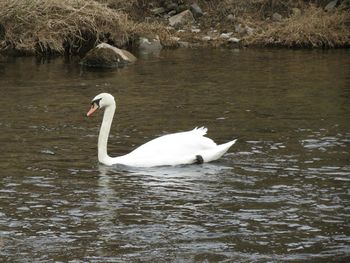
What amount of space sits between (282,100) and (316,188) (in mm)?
7084

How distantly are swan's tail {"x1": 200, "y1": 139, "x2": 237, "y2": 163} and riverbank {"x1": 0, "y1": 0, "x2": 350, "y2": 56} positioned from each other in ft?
46.9

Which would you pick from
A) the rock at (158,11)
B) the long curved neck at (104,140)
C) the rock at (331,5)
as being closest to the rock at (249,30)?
the rock at (331,5)

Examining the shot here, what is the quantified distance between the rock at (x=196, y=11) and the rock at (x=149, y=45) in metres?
3.24

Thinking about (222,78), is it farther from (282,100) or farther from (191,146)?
(191,146)

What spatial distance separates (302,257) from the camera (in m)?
8.54

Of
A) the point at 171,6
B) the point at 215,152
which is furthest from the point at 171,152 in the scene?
the point at 171,6

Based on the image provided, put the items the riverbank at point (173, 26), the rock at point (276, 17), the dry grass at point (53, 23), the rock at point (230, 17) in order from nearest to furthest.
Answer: the dry grass at point (53, 23) < the riverbank at point (173, 26) < the rock at point (276, 17) < the rock at point (230, 17)

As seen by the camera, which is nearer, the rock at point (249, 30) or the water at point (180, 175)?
the water at point (180, 175)

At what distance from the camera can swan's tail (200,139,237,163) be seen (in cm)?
1289

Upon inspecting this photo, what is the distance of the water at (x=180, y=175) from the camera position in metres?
9.02

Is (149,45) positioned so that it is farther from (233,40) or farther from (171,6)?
(171,6)

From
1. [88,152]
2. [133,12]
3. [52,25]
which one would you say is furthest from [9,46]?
[88,152]

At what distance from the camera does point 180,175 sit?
12.2m

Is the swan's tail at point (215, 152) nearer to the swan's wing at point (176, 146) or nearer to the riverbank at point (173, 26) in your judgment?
the swan's wing at point (176, 146)
